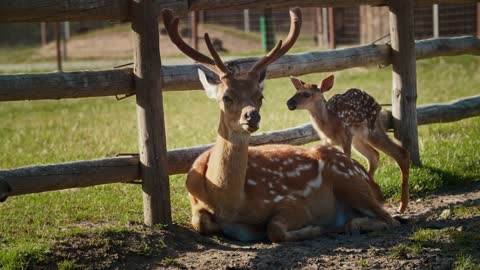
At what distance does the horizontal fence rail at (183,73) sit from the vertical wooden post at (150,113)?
0.51ft

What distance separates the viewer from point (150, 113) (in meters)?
6.18

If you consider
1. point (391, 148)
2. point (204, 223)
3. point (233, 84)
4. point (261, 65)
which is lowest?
point (204, 223)

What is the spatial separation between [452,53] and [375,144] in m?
1.86

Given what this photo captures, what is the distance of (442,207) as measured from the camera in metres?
7.25

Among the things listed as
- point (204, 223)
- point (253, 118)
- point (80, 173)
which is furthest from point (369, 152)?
point (80, 173)

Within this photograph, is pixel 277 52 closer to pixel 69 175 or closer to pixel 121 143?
pixel 69 175

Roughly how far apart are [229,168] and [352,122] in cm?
224

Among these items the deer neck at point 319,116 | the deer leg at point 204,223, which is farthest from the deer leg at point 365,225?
the deer neck at point 319,116

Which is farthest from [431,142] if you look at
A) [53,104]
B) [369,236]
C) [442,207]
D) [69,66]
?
[69,66]

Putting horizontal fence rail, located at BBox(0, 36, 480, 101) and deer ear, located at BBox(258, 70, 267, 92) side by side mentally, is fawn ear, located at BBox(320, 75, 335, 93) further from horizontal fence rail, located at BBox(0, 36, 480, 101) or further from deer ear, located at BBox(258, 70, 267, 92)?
deer ear, located at BBox(258, 70, 267, 92)

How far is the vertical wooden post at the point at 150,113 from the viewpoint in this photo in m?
6.13

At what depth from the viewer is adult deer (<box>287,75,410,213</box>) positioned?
789cm

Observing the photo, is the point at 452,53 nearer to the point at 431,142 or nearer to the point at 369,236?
the point at 431,142

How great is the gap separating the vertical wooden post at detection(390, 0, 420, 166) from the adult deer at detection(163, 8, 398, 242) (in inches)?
63.2
